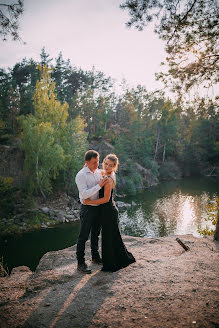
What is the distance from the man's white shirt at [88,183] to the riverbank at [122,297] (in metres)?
1.59

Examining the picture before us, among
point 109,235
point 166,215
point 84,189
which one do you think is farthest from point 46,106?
point 109,235

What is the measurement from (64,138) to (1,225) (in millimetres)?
9781

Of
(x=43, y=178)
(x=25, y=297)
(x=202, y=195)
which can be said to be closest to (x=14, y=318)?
(x=25, y=297)

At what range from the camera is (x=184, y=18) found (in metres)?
4.62

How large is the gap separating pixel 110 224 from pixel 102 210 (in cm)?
33

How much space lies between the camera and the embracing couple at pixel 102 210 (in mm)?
4203

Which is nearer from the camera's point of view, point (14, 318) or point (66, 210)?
point (14, 318)

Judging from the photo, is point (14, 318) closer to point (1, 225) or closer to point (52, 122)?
point (1, 225)

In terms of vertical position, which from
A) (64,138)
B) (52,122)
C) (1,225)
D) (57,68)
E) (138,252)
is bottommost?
(1,225)

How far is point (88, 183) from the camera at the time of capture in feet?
14.2

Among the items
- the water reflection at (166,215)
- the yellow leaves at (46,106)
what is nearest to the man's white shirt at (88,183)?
the water reflection at (166,215)

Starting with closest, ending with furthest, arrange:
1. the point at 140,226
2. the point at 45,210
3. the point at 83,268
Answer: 1. the point at 83,268
2. the point at 140,226
3. the point at 45,210

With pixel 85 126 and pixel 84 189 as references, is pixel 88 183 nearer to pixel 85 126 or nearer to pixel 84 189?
pixel 84 189

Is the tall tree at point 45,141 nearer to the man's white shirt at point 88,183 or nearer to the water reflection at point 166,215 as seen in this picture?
the water reflection at point 166,215
